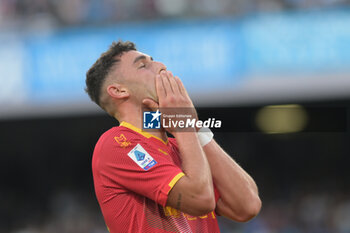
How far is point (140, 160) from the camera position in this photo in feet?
10.1

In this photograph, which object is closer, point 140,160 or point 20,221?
point 140,160

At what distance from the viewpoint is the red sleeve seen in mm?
2947

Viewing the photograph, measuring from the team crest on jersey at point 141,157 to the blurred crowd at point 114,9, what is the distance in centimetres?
748

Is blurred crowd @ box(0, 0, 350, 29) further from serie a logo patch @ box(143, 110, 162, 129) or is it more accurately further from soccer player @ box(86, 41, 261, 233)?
serie a logo patch @ box(143, 110, 162, 129)

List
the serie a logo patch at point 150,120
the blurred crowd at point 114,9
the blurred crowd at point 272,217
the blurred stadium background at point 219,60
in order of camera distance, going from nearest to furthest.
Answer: the serie a logo patch at point 150,120 < the blurred stadium background at point 219,60 < the blurred crowd at point 114,9 < the blurred crowd at point 272,217

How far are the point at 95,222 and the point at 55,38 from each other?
4780 mm

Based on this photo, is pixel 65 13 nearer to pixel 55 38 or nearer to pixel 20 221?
pixel 55 38

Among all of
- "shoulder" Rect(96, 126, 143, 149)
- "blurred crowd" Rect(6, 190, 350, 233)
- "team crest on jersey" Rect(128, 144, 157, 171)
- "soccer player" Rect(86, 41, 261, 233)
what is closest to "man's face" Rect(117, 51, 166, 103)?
"soccer player" Rect(86, 41, 261, 233)

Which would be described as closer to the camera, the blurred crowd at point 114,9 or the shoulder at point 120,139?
the shoulder at point 120,139

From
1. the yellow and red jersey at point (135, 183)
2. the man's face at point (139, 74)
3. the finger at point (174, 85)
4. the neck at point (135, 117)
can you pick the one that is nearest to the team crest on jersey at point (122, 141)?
the yellow and red jersey at point (135, 183)

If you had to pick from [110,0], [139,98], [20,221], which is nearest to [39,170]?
[20,221]

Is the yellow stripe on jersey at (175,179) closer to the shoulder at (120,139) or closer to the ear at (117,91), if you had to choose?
the shoulder at (120,139)

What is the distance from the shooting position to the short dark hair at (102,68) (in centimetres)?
343

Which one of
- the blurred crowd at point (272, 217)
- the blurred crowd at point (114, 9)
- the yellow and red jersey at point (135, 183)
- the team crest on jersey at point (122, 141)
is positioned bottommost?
the blurred crowd at point (272, 217)
